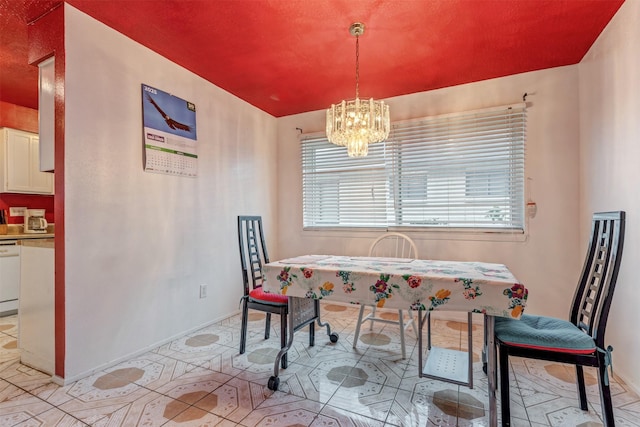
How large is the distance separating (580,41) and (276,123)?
10.2 feet

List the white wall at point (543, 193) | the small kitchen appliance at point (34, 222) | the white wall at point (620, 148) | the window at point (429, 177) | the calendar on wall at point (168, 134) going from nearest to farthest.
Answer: the white wall at point (620, 148)
the calendar on wall at point (168, 134)
the white wall at point (543, 193)
the window at point (429, 177)
the small kitchen appliance at point (34, 222)

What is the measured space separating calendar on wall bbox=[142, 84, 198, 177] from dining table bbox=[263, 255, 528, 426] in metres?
1.37

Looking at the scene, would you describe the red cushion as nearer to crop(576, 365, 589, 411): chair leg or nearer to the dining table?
the dining table

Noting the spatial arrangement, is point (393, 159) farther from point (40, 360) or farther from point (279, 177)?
point (40, 360)

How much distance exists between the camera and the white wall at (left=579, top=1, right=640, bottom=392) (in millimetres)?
1870

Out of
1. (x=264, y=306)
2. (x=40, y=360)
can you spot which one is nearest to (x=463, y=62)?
Result: (x=264, y=306)

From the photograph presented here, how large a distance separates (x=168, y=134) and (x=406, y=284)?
224cm

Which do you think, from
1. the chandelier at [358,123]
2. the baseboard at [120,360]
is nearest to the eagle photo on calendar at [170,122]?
the chandelier at [358,123]

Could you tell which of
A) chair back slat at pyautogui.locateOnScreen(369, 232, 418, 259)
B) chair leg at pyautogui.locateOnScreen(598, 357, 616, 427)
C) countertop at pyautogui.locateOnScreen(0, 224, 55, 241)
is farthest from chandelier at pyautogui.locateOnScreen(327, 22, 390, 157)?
countertop at pyautogui.locateOnScreen(0, 224, 55, 241)

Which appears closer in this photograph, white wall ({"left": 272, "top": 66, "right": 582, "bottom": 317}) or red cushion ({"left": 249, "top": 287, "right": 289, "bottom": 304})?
red cushion ({"left": 249, "top": 287, "right": 289, "bottom": 304})

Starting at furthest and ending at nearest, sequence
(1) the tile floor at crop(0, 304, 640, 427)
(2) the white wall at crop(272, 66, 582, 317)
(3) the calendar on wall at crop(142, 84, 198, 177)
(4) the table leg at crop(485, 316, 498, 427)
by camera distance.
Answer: (2) the white wall at crop(272, 66, 582, 317), (3) the calendar on wall at crop(142, 84, 198, 177), (1) the tile floor at crop(0, 304, 640, 427), (4) the table leg at crop(485, 316, 498, 427)

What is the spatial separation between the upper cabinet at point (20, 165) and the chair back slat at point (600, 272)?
16.4 ft

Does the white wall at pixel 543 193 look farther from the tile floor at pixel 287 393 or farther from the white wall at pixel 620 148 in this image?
the tile floor at pixel 287 393

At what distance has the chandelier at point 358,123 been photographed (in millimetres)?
2057
